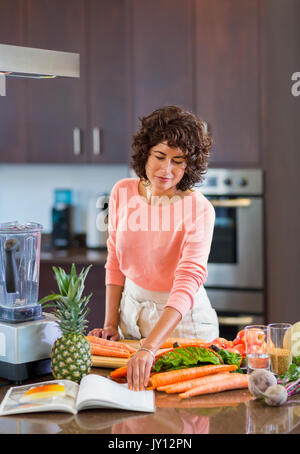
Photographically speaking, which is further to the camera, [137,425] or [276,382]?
[276,382]

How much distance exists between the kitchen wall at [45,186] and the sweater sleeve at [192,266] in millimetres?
2363

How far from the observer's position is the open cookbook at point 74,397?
1597 mm

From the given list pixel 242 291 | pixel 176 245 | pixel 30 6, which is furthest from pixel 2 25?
pixel 176 245

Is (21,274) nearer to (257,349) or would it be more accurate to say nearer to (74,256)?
(257,349)

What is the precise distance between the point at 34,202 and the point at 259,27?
2.08 m

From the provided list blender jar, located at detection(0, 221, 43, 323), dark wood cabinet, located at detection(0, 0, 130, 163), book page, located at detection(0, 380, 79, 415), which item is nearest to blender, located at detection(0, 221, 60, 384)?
blender jar, located at detection(0, 221, 43, 323)

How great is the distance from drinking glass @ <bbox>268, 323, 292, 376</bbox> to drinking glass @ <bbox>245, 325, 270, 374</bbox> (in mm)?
24

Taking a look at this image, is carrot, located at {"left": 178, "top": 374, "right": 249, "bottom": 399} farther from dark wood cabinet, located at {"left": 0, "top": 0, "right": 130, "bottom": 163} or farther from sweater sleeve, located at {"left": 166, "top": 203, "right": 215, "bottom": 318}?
dark wood cabinet, located at {"left": 0, "top": 0, "right": 130, "bottom": 163}

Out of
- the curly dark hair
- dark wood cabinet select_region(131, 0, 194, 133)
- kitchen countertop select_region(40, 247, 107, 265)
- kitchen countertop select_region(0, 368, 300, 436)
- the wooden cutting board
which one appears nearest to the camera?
kitchen countertop select_region(0, 368, 300, 436)

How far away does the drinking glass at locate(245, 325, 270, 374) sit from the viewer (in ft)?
5.88

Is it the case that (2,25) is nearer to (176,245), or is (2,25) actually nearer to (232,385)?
(176,245)

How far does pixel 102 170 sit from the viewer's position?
4.63m

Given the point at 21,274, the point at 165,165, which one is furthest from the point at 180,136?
the point at 21,274

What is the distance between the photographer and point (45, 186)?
4797mm
